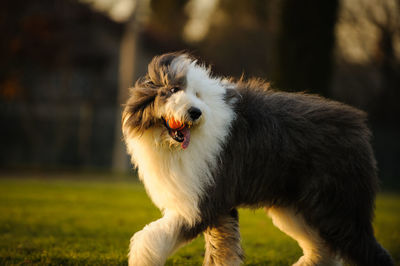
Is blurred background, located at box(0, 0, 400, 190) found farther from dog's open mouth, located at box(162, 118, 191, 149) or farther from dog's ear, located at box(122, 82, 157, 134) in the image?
dog's open mouth, located at box(162, 118, 191, 149)

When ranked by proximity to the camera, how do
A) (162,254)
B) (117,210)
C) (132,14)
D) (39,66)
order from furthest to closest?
(39,66) < (132,14) < (117,210) < (162,254)

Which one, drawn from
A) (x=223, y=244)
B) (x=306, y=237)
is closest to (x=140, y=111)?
(x=223, y=244)

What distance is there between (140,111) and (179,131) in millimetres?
374

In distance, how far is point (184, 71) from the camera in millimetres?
3566

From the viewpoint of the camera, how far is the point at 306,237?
4129 mm

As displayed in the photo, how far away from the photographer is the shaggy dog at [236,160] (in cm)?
342

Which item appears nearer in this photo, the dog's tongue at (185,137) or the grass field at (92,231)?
the dog's tongue at (185,137)

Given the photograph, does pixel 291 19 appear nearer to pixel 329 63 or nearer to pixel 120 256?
pixel 329 63

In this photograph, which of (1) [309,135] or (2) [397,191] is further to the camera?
(2) [397,191]

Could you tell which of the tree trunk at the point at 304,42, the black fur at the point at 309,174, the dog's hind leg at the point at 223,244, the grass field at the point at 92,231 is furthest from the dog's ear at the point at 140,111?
the tree trunk at the point at 304,42

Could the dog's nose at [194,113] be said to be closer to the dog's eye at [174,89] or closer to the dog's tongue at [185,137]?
the dog's tongue at [185,137]

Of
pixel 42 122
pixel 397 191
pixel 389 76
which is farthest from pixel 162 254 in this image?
pixel 389 76

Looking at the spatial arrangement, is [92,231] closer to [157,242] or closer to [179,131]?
[157,242]

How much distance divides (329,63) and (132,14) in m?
7.73
